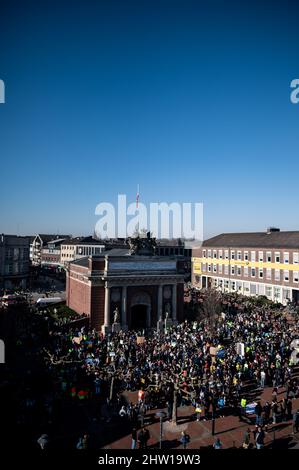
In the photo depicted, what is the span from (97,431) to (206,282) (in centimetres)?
5422

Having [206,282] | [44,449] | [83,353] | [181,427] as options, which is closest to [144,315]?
[83,353]

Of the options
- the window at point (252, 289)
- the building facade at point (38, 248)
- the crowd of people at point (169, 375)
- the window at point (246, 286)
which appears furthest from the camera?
the building facade at point (38, 248)

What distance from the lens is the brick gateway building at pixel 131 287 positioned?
3672cm

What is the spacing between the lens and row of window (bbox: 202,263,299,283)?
52531mm

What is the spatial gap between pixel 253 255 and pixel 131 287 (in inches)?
1118

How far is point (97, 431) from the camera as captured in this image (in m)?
16.9

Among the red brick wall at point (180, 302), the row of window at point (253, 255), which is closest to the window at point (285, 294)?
the row of window at point (253, 255)

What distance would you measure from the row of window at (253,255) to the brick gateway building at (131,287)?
1997 cm

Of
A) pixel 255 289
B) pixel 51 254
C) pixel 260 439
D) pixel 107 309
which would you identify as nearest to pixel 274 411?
pixel 260 439

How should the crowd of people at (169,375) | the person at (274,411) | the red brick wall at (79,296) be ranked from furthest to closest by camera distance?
the red brick wall at (79,296), the crowd of people at (169,375), the person at (274,411)

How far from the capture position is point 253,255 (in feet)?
193

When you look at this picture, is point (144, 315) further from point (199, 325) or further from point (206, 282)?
point (206, 282)

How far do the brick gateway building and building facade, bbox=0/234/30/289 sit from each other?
28.6 m

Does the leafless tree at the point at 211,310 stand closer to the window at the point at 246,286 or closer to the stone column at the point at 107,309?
the stone column at the point at 107,309
